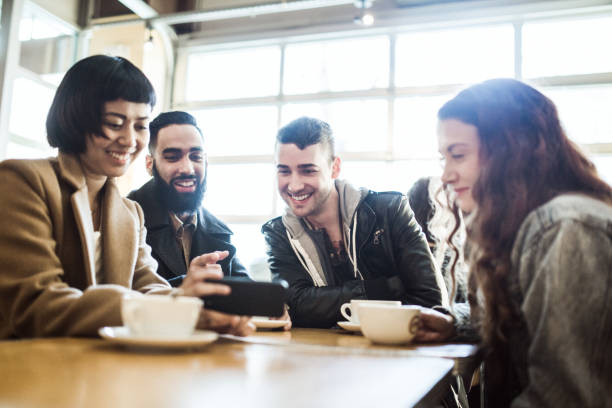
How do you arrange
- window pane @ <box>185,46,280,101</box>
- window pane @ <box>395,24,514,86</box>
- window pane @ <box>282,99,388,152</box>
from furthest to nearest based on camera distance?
window pane @ <box>185,46,280,101</box>
window pane @ <box>282,99,388,152</box>
window pane @ <box>395,24,514,86</box>

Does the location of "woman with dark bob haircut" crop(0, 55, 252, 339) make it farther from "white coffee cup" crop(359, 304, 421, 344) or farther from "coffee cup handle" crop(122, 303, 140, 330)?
"white coffee cup" crop(359, 304, 421, 344)

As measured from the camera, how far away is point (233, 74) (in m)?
6.75

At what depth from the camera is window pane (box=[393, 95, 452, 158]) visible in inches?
227

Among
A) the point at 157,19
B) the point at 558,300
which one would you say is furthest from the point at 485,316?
the point at 157,19

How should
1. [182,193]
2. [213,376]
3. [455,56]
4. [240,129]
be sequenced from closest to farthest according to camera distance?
[213,376] → [182,193] → [455,56] → [240,129]

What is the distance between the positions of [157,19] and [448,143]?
5.64 meters

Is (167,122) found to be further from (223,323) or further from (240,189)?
(240,189)

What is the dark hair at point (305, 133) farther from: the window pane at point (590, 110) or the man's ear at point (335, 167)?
the window pane at point (590, 110)

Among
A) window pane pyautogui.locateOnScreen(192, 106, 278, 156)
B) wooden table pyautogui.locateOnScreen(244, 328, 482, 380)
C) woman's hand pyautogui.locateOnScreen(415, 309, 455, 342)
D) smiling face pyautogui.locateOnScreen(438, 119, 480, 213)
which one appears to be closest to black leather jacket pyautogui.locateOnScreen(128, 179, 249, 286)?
wooden table pyautogui.locateOnScreen(244, 328, 482, 380)

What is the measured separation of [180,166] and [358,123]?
3665 millimetres

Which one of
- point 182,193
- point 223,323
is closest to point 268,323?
point 223,323

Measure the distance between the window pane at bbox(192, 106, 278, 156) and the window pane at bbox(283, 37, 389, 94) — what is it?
45 cm

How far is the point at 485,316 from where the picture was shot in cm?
118

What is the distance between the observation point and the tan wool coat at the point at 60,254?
1.11 m
